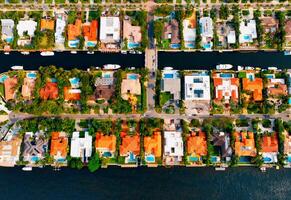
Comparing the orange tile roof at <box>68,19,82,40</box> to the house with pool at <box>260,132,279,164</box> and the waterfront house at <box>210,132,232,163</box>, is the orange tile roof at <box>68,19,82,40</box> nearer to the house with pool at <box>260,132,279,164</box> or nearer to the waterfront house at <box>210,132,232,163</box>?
the waterfront house at <box>210,132,232,163</box>

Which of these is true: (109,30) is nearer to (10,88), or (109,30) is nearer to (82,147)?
(10,88)

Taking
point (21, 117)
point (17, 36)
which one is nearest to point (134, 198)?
point (21, 117)

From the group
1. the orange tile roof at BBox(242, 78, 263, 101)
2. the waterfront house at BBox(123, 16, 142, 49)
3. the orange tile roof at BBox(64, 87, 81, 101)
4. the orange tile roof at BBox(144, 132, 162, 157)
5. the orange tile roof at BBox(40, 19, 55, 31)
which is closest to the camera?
the orange tile roof at BBox(144, 132, 162, 157)

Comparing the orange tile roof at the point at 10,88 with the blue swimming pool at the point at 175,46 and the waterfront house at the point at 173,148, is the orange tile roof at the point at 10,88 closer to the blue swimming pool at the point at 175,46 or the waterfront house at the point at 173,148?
the waterfront house at the point at 173,148

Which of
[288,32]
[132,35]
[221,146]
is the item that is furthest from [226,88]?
[132,35]

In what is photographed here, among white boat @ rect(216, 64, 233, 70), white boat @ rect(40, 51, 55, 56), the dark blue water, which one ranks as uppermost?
white boat @ rect(40, 51, 55, 56)

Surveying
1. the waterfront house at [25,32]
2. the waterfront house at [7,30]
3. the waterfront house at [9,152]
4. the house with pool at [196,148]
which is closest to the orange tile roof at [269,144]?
the house with pool at [196,148]

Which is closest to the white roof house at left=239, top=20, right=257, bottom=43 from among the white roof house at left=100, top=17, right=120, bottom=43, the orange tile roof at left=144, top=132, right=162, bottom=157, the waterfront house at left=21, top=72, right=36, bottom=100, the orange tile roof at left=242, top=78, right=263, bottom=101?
the orange tile roof at left=242, top=78, right=263, bottom=101

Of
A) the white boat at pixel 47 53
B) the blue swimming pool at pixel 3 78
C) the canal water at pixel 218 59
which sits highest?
the white boat at pixel 47 53
